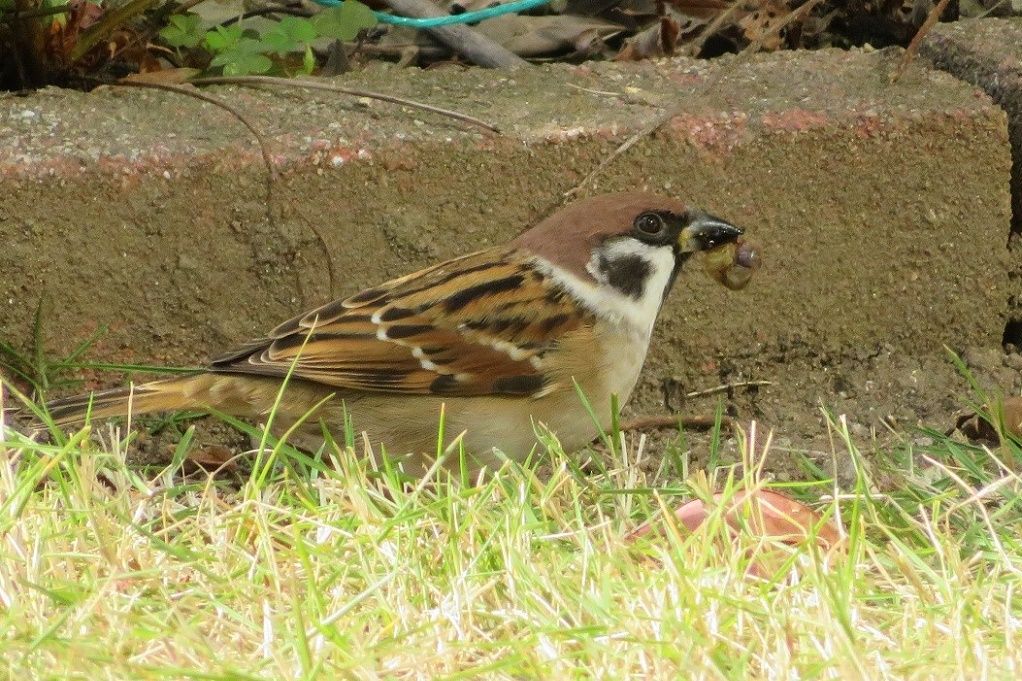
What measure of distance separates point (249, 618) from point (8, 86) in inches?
87.1

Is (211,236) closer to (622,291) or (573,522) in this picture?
(622,291)

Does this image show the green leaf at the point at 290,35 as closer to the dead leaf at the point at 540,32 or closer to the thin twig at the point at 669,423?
the dead leaf at the point at 540,32

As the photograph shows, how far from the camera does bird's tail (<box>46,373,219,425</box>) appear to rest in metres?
3.23

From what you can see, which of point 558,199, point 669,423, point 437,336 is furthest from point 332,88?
point 669,423

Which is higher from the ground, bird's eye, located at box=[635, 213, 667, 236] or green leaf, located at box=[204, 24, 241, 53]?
green leaf, located at box=[204, 24, 241, 53]

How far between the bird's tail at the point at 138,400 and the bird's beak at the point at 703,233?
1.05 metres

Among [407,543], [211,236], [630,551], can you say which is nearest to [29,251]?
[211,236]

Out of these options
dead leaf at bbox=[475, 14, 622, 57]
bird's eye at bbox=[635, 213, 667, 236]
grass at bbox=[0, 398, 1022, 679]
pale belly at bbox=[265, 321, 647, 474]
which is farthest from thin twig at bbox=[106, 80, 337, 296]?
dead leaf at bbox=[475, 14, 622, 57]

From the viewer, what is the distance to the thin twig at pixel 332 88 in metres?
3.85

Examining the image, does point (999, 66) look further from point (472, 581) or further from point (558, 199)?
point (472, 581)

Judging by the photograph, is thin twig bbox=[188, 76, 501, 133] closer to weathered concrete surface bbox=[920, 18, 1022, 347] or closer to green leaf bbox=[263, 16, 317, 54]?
green leaf bbox=[263, 16, 317, 54]

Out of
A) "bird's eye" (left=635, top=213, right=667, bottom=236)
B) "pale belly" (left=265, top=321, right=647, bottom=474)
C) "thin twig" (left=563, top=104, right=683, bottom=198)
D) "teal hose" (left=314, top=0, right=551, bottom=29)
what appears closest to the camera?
"pale belly" (left=265, top=321, right=647, bottom=474)

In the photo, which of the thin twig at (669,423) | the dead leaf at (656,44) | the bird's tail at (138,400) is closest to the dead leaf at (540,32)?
the dead leaf at (656,44)

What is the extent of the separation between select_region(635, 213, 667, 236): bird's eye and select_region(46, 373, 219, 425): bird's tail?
0.95 meters
